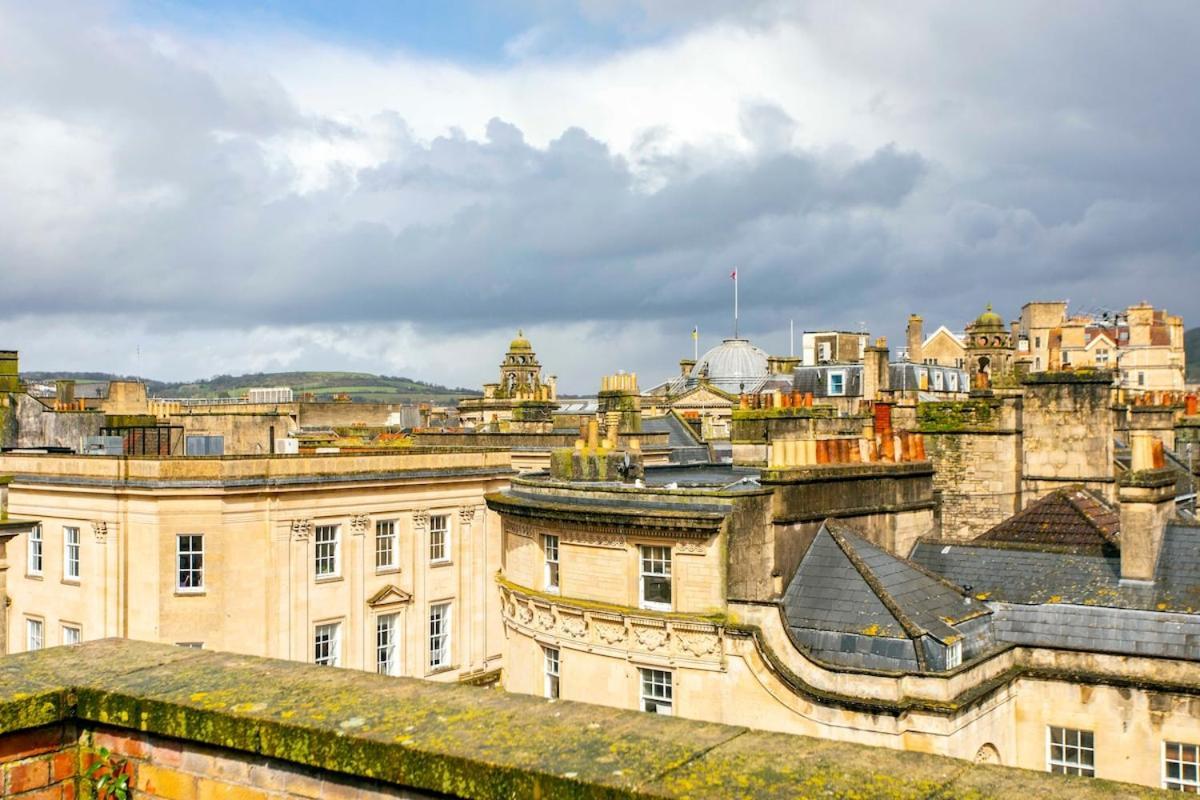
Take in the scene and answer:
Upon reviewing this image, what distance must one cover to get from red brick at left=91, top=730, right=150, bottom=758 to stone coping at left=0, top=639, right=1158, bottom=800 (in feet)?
0.34

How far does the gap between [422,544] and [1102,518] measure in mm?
21644

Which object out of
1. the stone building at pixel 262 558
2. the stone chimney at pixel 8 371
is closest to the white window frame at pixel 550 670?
the stone building at pixel 262 558

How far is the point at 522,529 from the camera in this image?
25.4 meters

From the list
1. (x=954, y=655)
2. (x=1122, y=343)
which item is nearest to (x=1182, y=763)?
(x=954, y=655)

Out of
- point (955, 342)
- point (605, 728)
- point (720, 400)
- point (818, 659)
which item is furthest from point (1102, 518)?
point (955, 342)

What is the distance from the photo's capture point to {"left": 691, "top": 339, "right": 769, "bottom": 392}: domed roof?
113 m

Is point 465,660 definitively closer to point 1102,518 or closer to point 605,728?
point 1102,518

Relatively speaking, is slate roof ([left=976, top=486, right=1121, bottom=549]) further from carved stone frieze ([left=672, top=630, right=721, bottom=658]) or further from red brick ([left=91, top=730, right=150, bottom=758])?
red brick ([left=91, top=730, right=150, bottom=758])

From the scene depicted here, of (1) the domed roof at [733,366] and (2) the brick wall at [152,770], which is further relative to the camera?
(1) the domed roof at [733,366]

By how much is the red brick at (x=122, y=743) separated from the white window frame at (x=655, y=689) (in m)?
15.9

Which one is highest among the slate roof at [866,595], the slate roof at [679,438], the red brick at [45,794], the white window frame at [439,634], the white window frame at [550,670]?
the slate roof at [679,438]

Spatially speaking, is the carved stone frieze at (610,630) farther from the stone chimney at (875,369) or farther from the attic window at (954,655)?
the stone chimney at (875,369)

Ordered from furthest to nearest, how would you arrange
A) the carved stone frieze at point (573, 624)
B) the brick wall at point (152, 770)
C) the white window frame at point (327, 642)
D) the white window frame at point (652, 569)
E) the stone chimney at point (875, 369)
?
the stone chimney at point (875, 369)
the white window frame at point (327, 642)
the carved stone frieze at point (573, 624)
the white window frame at point (652, 569)
the brick wall at point (152, 770)

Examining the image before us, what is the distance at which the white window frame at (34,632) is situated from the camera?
3447 centimetres
